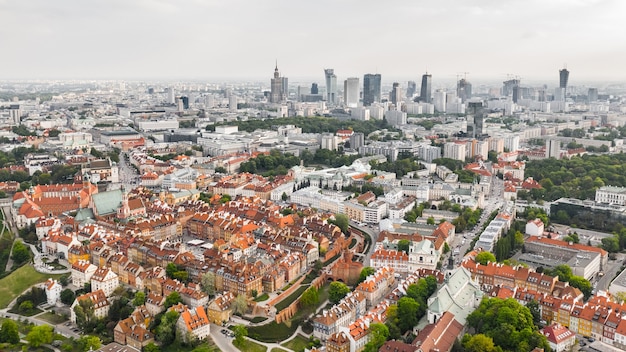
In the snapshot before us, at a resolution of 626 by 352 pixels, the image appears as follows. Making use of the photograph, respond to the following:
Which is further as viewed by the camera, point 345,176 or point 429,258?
point 345,176

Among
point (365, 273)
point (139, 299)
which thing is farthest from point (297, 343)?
point (139, 299)

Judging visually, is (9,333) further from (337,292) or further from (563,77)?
(563,77)

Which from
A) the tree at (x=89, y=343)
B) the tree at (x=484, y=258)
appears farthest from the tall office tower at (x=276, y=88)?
the tree at (x=89, y=343)

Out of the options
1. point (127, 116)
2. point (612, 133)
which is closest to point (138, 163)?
point (127, 116)

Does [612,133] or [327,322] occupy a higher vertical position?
[612,133]

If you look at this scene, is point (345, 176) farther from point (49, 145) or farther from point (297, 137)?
point (49, 145)

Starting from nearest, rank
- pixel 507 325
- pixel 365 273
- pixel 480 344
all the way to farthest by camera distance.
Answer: pixel 480 344 < pixel 507 325 < pixel 365 273

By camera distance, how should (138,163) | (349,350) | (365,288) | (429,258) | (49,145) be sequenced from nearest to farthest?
(349,350)
(365,288)
(429,258)
(138,163)
(49,145)
